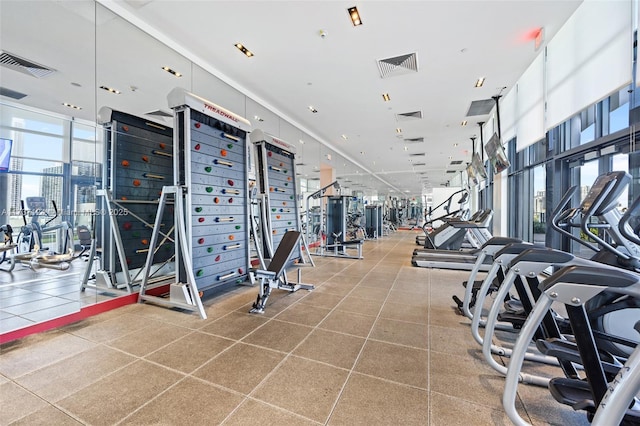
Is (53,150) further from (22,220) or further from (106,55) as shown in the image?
(106,55)

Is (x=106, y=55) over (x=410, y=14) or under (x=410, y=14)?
under

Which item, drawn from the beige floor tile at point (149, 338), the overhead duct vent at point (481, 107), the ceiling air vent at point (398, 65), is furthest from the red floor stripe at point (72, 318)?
the overhead duct vent at point (481, 107)

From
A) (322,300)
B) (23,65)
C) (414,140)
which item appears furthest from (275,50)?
(414,140)

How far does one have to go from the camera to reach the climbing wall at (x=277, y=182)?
16.7ft

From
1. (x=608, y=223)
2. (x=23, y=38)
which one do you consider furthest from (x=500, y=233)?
(x=23, y=38)

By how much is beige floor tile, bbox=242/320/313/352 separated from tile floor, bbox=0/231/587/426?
2 cm

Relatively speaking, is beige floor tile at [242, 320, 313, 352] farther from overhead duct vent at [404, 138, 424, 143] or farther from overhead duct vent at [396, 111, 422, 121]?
overhead duct vent at [404, 138, 424, 143]

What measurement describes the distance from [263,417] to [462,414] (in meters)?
1.22

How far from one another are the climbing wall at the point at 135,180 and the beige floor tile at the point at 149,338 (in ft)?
5.44

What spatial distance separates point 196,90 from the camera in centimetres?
489

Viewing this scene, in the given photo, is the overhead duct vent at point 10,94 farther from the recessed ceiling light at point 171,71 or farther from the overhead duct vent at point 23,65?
the recessed ceiling light at point 171,71

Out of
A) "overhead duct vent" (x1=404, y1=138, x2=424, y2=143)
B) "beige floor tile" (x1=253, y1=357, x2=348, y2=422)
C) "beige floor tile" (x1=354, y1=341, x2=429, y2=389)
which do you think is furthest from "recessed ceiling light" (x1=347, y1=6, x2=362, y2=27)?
"overhead duct vent" (x1=404, y1=138, x2=424, y2=143)

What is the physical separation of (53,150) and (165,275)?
2.26m

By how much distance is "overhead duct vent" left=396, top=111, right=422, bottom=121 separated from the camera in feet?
23.2
